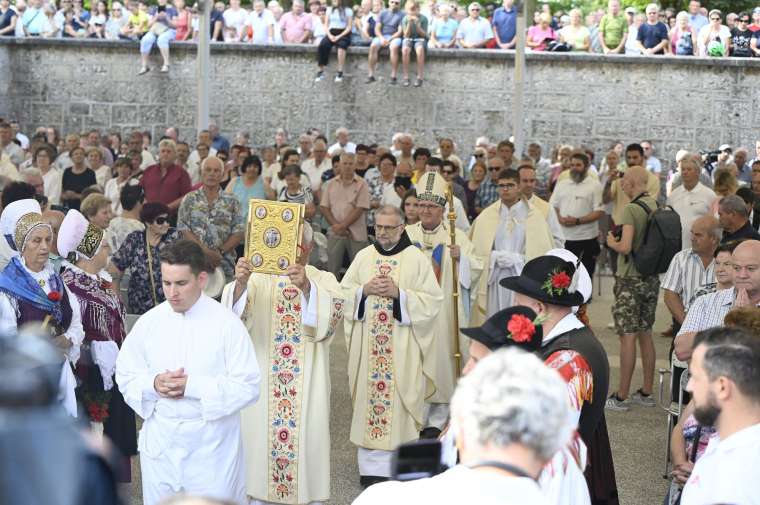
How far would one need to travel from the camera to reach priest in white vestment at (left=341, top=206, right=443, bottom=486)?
8.03m

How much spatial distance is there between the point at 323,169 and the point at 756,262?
35.4 feet

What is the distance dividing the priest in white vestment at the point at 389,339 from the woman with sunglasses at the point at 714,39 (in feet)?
52.0

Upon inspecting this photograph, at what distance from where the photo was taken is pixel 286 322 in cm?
712

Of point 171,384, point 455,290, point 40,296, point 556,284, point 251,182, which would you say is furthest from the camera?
point 251,182

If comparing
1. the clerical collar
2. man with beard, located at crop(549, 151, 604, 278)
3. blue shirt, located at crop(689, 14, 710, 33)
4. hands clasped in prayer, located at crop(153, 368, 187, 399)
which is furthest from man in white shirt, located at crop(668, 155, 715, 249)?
blue shirt, located at crop(689, 14, 710, 33)

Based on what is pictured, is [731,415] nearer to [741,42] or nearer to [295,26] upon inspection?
[741,42]

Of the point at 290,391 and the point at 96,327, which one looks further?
the point at 290,391

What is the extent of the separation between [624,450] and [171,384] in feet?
13.1

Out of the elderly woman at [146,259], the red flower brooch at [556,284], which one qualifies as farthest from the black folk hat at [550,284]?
the elderly woman at [146,259]

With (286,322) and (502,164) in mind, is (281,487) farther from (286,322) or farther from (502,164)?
(502,164)

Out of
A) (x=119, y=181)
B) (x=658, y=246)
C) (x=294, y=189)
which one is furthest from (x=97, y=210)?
(x=119, y=181)

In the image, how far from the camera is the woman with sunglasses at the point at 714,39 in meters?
22.5

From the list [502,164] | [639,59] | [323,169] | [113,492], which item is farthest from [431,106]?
[113,492]

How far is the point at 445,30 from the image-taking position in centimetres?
2384
